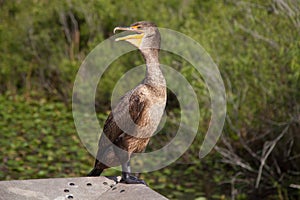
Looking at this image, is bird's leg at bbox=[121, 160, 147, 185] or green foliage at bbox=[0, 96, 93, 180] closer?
bird's leg at bbox=[121, 160, 147, 185]

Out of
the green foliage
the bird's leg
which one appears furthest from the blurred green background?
the bird's leg

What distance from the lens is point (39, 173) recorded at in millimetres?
6438

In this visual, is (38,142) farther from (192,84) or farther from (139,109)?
(139,109)

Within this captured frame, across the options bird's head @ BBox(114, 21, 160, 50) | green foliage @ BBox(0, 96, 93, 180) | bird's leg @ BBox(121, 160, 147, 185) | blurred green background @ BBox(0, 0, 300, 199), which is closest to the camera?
bird's head @ BBox(114, 21, 160, 50)

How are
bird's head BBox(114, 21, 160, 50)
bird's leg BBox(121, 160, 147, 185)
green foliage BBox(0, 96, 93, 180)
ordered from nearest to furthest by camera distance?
bird's head BBox(114, 21, 160, 50)
bird's leg BBox(121, 160, 147, 185)
green foliage BBox(0, 96, 93, 180)

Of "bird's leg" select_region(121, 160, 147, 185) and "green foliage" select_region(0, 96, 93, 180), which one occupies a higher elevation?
"bird's leg" select_region(121, 160, 147, 185)

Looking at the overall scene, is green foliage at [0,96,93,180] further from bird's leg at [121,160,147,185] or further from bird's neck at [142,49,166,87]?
bird's neck at [142,49,166,87]

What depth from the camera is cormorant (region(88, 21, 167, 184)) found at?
3383mm

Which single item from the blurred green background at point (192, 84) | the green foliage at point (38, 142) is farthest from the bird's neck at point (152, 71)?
the green foliage at point (38, 142)

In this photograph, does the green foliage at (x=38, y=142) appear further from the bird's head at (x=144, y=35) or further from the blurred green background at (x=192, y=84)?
the bird's head at (x=144, y=35)

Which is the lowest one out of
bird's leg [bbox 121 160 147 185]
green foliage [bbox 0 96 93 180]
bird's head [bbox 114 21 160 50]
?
green foliage [bbox 0 96 93 180]

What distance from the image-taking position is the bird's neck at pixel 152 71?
11.1 ft

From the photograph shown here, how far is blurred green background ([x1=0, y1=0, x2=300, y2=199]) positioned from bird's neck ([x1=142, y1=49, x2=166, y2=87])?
6.81 feet

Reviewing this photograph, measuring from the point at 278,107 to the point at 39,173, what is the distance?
2633mm
